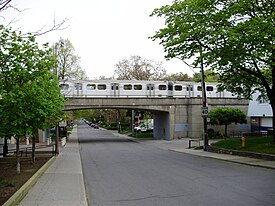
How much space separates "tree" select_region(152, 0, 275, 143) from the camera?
61.5ft

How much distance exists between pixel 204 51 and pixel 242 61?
2.54 meters

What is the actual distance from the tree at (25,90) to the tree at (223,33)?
8.39 metres

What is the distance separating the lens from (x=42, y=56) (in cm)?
1730

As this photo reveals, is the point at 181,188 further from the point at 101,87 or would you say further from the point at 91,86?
the point at 101,87

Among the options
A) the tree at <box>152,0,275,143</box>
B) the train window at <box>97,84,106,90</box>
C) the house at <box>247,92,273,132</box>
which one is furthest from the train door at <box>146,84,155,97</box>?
the tree at <box>152,0,275,143</box>

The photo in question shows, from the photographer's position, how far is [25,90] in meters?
15.0

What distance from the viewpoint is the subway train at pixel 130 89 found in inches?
1779

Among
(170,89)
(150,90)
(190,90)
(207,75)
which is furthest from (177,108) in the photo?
(207,75)

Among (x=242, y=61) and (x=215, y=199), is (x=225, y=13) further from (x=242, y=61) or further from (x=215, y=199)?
(x=215, y=199)

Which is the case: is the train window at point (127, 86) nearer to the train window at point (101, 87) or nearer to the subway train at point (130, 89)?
Answer: the subway train at point (130, 89)

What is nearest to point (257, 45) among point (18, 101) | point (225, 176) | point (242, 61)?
point (242, 61)

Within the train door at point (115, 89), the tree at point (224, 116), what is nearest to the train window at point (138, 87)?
the train door at point (115, 89)

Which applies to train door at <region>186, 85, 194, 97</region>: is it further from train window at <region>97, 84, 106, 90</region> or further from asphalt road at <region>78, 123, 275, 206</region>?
asphalt road at <region>78, 123, 275, 206</region>

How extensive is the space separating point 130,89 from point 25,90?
105ft
